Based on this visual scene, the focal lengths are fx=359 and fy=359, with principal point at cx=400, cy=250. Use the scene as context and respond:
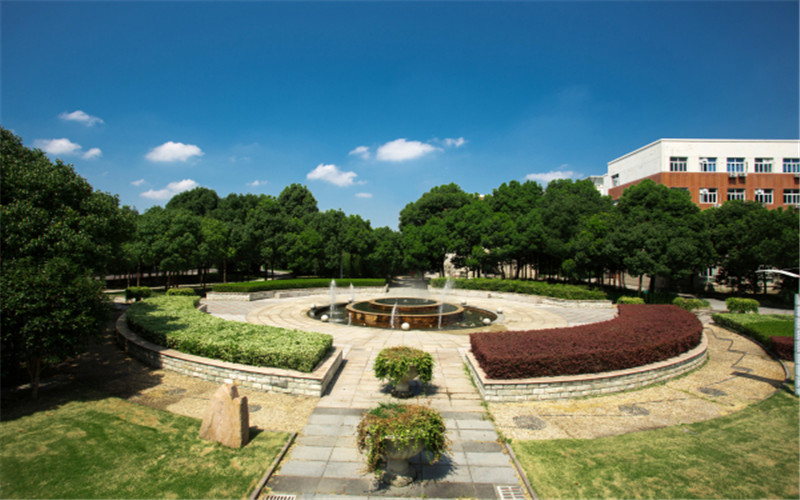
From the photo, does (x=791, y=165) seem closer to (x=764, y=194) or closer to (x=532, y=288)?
(x=764, y=194)

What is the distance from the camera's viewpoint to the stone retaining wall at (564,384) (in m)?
8.01

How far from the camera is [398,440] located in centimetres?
475

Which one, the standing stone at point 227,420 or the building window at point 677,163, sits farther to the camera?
the building window at point 677,163

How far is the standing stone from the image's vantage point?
5863 mm

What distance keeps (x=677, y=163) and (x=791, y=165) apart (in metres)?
10.9

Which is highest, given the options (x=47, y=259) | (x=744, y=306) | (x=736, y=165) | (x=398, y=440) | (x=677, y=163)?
(x=677, y=163)

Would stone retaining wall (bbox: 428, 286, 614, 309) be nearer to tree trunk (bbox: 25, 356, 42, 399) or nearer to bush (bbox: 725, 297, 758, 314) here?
bush (bbox: 725, 297, 758, 314)

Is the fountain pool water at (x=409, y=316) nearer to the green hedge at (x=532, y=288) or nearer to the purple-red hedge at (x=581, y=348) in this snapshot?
the green hedge at (x=532, y=288)

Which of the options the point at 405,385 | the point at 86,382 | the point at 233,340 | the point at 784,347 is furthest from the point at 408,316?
the point at 784,347

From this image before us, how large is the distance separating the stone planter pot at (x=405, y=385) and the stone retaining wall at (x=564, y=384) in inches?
63.3

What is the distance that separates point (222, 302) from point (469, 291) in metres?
16.8

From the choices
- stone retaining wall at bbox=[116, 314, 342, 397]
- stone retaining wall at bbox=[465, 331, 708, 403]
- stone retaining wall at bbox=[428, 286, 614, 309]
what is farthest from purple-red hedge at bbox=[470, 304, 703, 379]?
stone retaining wall at bbox=[428, 286, 614, 309]

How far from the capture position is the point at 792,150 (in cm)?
3528

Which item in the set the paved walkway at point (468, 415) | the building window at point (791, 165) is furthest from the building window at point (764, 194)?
the paved walkway at point (468, 415)
